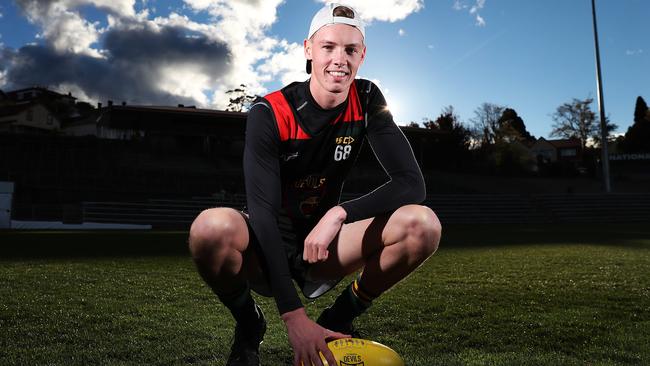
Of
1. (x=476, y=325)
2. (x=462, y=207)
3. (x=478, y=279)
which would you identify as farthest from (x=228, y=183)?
(x=476, y=325)

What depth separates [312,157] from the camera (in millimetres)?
2764

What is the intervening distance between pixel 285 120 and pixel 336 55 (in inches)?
16.5

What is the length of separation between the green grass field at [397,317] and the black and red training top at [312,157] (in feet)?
2.93

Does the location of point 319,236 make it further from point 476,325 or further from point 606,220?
point 606,220

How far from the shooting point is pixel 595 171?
1868 inches

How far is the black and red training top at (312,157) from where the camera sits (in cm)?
238

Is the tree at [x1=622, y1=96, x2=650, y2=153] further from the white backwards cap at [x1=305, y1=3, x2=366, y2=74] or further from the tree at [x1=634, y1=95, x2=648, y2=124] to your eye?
the white backwards cap at [x1=305, y1=3, x2=366, y2=74]

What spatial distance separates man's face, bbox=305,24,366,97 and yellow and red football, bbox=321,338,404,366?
1.27 m

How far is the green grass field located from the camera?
2.90 m

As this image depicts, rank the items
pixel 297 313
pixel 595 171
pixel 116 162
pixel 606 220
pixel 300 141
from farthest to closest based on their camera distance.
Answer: pixel 595 171, pixel 116 162, pixel 606 220, pixel 300 141, pixel 297 313

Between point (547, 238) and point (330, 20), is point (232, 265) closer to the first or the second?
point (330, 20)

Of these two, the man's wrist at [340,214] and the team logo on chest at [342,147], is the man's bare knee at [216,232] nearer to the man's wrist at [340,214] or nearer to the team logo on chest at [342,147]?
the man's wrist at [340,214]

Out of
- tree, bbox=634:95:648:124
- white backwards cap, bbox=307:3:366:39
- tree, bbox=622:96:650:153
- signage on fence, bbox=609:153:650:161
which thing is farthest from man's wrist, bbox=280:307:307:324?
tree, bbox=634:95:648:124

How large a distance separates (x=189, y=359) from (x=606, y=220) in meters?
30.2
